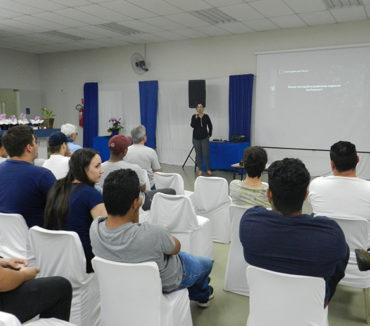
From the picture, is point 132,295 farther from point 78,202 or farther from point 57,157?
point 57,157

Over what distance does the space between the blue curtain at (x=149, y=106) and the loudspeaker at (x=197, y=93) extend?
131 centimetres

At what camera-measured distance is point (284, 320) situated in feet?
4.96

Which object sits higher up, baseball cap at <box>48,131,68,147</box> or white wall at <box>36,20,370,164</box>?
white wall at <box>36,20,370,164</box>

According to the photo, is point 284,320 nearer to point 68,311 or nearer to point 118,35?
point 68,311

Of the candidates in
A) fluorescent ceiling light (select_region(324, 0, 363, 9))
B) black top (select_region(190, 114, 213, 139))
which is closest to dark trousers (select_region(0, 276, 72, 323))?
fluorescent ceiling light (select_region(324, 0, 363, 9))

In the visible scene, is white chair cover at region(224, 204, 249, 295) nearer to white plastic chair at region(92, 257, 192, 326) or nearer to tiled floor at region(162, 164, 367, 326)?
tiled floor at region(162, 164, 367, 326)

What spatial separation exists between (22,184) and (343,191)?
217 centimetres

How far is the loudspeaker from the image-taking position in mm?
7953

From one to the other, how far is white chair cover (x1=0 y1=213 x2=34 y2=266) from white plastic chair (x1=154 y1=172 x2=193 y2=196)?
1754 mm

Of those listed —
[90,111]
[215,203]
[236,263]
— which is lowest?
[236,263]

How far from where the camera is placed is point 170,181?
380cm

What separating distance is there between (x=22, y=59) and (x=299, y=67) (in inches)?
322

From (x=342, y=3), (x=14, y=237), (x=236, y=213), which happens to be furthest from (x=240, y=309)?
(x=342, y=3)

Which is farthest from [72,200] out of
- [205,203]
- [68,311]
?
[205,203]
